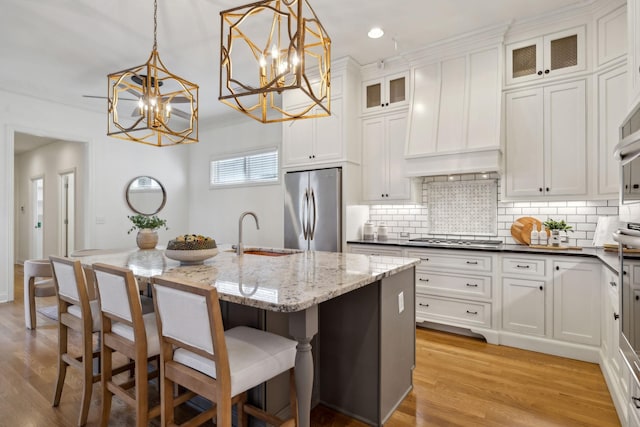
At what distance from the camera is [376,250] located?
3770mm

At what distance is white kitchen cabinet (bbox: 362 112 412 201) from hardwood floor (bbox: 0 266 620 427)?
170 centimetres

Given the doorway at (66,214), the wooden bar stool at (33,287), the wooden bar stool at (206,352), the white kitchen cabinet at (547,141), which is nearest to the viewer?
the wooden bar stool at (206,352)

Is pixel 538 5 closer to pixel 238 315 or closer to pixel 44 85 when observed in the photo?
pixel 238 315

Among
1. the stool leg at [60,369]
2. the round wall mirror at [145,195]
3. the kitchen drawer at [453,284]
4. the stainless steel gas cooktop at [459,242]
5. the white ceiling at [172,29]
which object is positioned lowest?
the stool leg at [60,369]

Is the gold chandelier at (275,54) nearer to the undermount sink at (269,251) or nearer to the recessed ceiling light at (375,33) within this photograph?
the recessed ceiling light at (375,33)

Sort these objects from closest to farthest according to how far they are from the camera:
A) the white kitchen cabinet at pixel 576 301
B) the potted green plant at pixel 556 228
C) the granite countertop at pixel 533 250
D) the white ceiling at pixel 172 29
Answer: the granite countertop at pixel 533 250 < the white kitchen cabinet at pixel 576 301 < the white ceiling at pixel 172 29 < the potted green plant at pixel 556 228

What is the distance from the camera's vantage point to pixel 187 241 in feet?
7.00

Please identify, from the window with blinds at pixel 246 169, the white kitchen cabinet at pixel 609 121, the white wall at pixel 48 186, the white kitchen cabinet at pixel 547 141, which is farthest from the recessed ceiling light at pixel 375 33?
the white wall at pixel 48 186

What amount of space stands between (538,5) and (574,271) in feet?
7.51

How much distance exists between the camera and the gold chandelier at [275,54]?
62.8 inches

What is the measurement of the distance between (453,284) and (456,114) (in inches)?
67.8

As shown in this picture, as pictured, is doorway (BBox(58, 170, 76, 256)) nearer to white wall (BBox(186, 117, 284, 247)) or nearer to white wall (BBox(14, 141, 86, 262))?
white wall (BBox(14, 141, 86, 262))

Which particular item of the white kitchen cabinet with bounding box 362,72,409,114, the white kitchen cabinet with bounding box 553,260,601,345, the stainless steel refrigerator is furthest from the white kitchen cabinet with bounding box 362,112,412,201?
the white kitchen cabinet with bounding box 553,260,601,345

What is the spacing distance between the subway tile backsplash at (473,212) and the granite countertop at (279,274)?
6.21 ft
